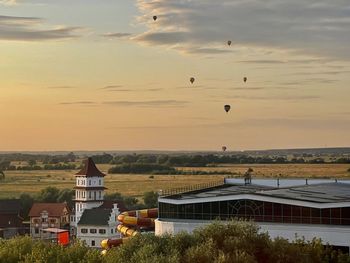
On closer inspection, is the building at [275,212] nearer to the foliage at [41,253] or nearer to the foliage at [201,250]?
the foliage at [201,250]

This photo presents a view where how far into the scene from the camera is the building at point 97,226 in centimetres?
11406

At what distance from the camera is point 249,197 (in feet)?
219

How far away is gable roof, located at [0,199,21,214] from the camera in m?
138

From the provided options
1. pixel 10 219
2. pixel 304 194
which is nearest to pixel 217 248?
pixel 304 194

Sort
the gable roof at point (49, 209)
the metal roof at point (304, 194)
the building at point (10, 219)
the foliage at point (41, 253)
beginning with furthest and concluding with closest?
the gable roof at point (49, 209), the building at point (10, 219), the metal roof at point (304, 194), the foliage at point (41, 253)

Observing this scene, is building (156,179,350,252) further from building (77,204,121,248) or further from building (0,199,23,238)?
building (0,199,23,238)

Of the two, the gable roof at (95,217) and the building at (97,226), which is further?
the gable roof at (95,217)

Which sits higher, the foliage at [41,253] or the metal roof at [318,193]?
the metal roof at [318,193]

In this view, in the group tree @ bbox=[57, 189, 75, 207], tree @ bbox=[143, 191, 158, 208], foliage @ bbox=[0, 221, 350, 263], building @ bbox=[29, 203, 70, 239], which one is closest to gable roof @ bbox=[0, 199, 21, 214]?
building @ bbox=[29, 203, 70, 239]

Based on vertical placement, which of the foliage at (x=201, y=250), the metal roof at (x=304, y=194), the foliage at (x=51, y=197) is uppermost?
the metal roof at (x=304, y=194)

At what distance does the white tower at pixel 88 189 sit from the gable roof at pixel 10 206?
15719mm

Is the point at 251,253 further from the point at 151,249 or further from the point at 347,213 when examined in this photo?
the point at 347,213

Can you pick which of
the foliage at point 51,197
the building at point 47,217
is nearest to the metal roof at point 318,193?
the building at point 47,217

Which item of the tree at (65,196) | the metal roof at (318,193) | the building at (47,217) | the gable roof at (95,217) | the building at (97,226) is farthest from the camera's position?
the tree at (65,196)
